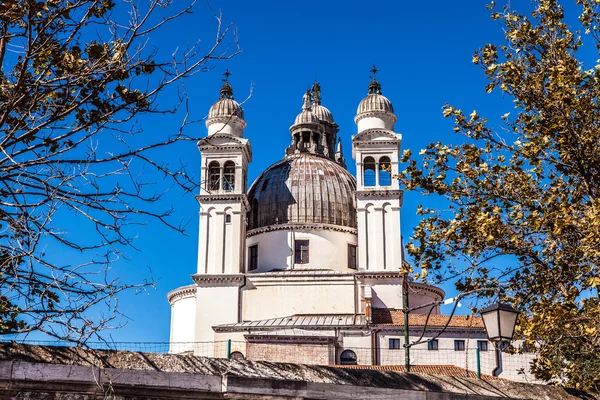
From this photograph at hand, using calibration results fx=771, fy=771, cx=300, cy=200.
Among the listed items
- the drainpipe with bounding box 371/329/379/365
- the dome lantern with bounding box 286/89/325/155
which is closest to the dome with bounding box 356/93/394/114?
the dome lantern with bounding box 286/89/325/155

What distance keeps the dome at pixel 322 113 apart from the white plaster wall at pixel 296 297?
23.2 meters

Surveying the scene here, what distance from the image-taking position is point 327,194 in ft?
169

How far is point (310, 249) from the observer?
4866 cm

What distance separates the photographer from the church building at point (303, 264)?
136 feet

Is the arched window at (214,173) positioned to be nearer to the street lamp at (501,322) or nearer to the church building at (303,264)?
the church building at (303,264)

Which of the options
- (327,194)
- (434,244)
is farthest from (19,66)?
(327,194)

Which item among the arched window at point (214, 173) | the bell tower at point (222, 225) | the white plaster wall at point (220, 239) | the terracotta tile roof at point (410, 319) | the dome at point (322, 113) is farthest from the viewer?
the dome at point (322, 113)

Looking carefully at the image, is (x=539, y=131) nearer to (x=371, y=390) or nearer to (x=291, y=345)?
(x=371, y=390)

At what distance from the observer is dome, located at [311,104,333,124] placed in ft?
219

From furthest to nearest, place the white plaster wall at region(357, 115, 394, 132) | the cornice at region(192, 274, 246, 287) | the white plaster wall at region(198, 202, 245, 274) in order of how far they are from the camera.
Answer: the white plaster wall at region(357, 115, 394, 132), the white plaster wall at region(198, 202, 245, 274), the cornice at region(192, 274, 246, 287)

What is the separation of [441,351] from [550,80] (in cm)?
2912

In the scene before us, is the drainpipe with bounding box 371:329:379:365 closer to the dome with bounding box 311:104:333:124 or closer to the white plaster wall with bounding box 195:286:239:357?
the white plaster wall with bounding box 195:286:239:357

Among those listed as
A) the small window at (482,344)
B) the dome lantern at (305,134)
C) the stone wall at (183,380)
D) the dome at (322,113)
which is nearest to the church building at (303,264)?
the small window at (482,344)

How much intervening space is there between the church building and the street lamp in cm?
3057
